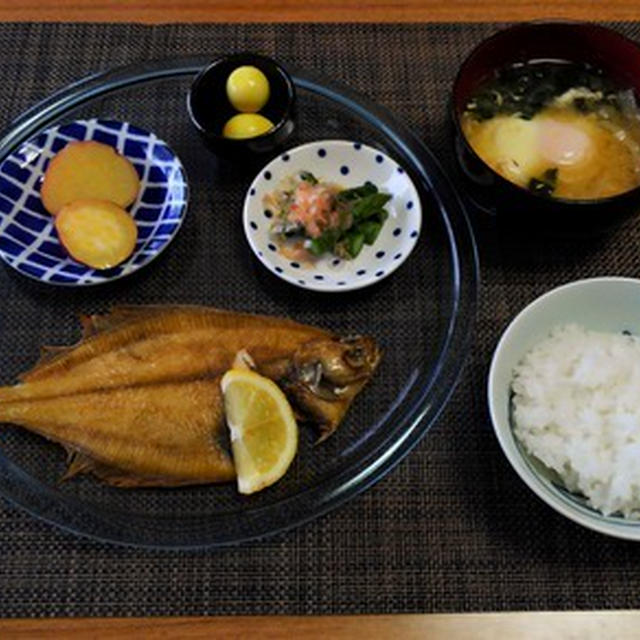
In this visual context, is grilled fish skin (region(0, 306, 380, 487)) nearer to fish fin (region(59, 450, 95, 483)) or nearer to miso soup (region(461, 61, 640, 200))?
fish fin (region(59, 450, 95, 483))

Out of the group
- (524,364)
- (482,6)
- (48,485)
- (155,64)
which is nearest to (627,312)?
(524,364)

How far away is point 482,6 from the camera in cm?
185

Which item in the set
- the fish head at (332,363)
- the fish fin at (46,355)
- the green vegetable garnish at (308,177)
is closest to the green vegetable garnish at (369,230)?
the green vegetable garnish at (308,177)

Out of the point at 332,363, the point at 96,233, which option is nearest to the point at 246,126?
the point at 96,233

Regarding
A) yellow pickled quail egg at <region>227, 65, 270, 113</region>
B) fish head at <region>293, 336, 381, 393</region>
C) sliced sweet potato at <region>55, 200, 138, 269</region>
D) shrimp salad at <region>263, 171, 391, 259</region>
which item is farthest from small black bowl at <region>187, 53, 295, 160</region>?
fish head at <region>293, 336, 381, 393</region>

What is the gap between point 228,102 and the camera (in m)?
Answer: 1.61

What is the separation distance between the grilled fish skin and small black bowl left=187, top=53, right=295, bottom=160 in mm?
376

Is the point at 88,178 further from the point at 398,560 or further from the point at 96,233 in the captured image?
the point at 398,560

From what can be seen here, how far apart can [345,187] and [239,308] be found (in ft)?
1.12

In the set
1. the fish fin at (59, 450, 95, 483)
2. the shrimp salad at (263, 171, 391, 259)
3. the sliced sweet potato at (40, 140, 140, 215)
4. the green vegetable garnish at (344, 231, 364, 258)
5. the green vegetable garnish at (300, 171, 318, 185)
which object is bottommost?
the fish fin at (59, 450, 95, 483)

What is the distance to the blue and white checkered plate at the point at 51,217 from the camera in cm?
144

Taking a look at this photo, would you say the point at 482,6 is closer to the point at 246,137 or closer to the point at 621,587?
the point at 246,137

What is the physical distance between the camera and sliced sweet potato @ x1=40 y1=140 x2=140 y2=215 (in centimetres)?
152

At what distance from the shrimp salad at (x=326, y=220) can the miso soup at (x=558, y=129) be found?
0.23 m
